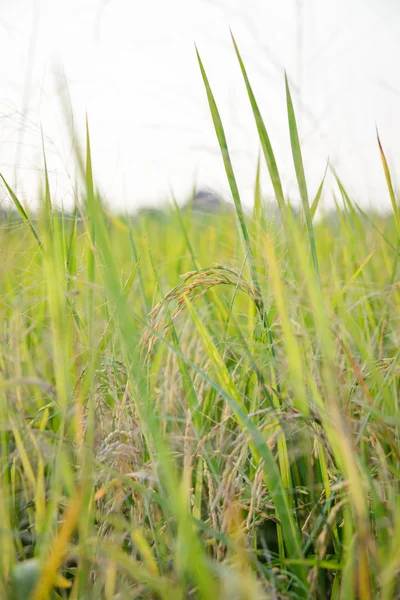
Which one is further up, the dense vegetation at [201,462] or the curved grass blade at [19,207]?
the curved grass blade at [19,207]

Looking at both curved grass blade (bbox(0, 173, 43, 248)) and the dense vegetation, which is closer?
the dense vegetation

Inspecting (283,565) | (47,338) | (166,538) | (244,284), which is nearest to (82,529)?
(166,538)

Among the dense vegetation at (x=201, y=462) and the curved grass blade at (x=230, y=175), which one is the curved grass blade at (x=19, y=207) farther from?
the curved grass blade at (x=230, y=175)

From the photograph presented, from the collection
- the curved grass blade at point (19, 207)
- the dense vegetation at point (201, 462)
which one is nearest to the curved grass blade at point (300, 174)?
the dense vegetation at point (201, 462)

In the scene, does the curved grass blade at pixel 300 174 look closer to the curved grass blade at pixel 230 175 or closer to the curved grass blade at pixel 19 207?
the curved grass blade at pixel 230 175

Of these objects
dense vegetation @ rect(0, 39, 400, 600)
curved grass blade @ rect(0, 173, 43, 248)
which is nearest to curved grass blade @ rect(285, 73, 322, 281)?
dense vegetation @ rect(0, 39, 400, 600)

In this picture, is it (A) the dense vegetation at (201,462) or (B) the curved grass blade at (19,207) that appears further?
(B) the curved grass blade at (19,207)

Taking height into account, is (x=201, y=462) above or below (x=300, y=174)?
below

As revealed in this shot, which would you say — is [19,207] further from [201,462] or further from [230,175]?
[201,462]

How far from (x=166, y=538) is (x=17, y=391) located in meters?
0.33

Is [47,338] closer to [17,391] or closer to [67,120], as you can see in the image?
[17,391]

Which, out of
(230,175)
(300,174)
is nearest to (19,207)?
(230,175)

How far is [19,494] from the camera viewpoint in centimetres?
88

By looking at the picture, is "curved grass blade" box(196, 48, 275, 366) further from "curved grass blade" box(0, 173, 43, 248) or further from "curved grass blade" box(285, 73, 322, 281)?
"curved grass blade" box(0, 173, 43, 248)
